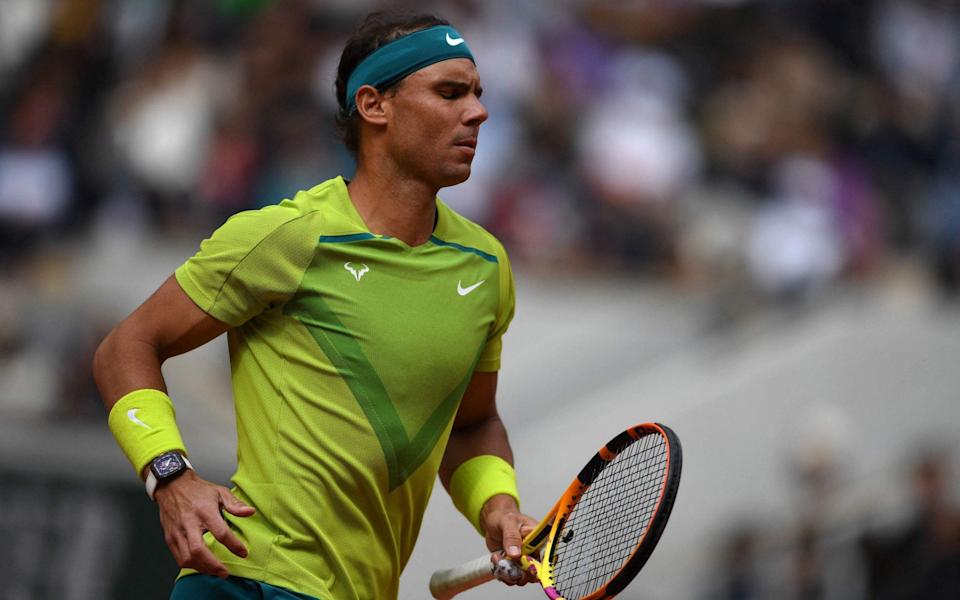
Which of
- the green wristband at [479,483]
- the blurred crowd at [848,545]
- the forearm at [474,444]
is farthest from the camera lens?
the blurred crowd at [848,545]

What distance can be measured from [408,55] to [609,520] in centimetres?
129

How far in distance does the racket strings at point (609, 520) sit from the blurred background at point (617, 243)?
5.23 meters

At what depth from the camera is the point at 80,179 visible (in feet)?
37.6

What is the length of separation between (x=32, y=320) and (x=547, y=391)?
141 inches

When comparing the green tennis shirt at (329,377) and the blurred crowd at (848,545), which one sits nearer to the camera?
the green tennis shirt at (329,377)

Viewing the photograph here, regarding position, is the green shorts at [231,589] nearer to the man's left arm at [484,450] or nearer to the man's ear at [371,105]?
the man's left arm at [484,450]

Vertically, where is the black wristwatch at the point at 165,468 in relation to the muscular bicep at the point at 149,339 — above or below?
below

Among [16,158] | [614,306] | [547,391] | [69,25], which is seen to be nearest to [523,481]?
[547,391]

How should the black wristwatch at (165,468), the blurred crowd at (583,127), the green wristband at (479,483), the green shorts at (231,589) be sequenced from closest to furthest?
1. the black wristwatch at (165,468)
2. the green shorts at (231,589)
3. the green wristband at (479,483)
4. the blurred crowd at (583,127)

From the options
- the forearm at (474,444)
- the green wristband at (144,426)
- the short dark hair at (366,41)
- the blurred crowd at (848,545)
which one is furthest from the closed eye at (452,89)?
the blurred crowd at (848,545)

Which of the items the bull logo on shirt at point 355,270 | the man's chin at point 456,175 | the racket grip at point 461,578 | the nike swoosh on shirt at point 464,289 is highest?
the man's chin at point 456,175

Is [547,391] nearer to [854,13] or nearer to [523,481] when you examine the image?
[523,481]

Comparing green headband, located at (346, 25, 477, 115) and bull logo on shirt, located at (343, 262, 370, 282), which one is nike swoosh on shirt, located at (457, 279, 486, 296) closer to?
bull logo on shirt, located at (343, 262, 370, 282)

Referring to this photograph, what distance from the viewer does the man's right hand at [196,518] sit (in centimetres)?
344
